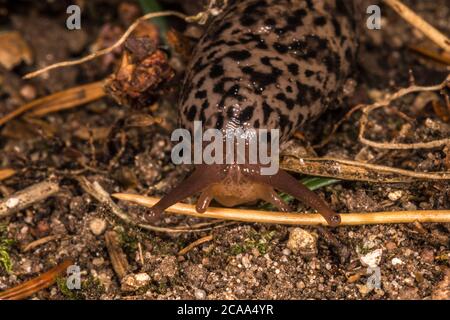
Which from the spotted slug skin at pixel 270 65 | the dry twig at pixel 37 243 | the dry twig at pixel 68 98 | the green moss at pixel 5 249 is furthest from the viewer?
the dry twig at pixel 68 98

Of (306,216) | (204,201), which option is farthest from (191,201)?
(306,216)

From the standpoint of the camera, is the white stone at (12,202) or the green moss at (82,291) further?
the white stone at (12,202)

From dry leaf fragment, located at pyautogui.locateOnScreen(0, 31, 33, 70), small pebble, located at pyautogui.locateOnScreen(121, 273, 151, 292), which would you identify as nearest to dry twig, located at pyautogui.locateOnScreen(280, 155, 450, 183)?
small pebble, located at pyautogui.locateOnScreen(121, 273, 151, 292)

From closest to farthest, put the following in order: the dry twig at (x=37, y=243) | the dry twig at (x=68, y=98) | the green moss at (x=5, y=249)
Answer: the green moss at (x=5, y=249), the dry twig at (x=37, y=243), the dry twig at (x=68, y=98)

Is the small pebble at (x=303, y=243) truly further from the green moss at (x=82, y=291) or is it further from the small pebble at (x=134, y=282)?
the green moss at (x=82, y=291)

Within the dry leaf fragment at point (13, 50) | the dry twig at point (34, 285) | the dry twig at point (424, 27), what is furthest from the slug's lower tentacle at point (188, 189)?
the dry leaf fragment at point (13, 50)
